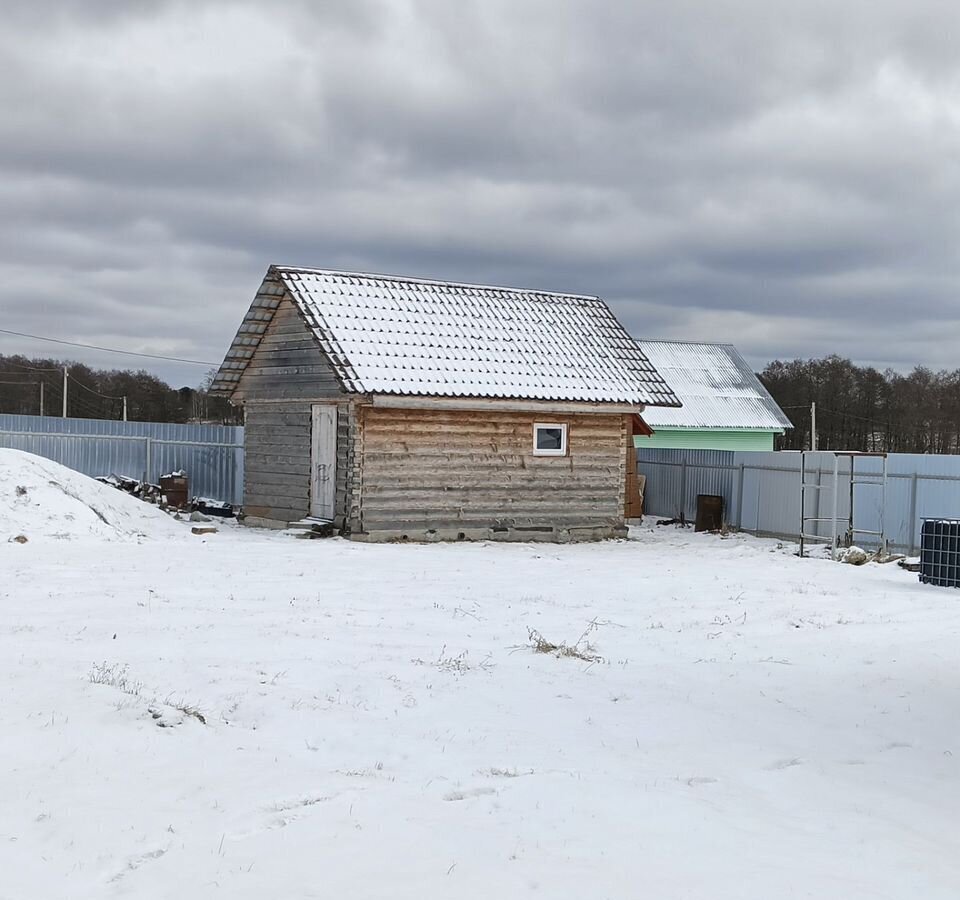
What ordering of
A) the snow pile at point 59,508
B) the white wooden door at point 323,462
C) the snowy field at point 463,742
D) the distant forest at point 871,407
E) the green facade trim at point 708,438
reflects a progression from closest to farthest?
the snowy field at point 463,742 < the snow pile at point 59,508 < the white wooden door at point 323,462 < the green facade trim at point 708,438 < the distant forest at point 871,407

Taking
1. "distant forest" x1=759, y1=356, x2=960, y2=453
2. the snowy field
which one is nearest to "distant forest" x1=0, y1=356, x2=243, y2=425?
"distant forest" x1=759, y1=356, x2=960, y2=453

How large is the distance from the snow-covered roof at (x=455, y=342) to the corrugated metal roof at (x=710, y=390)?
611 inches

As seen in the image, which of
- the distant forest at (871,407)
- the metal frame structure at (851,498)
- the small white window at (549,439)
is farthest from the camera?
the distant forest at (871,407)

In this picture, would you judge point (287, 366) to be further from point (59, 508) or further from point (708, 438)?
point (708, 438)

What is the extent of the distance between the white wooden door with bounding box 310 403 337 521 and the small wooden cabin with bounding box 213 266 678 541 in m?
0.04

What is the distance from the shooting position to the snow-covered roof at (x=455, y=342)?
71.1ft

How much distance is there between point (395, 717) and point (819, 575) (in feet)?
36.5

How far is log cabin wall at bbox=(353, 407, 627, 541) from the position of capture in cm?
2117

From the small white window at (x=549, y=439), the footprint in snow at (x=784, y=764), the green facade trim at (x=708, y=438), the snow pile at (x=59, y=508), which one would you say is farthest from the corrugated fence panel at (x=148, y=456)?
the footprint in snow at (x=784, y=764)

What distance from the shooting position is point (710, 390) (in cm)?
4319

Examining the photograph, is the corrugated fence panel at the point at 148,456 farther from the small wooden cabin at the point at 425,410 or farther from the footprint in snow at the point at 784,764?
the footprint in snow at the point at 784,764

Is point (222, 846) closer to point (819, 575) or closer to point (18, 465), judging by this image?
point (819, 575)

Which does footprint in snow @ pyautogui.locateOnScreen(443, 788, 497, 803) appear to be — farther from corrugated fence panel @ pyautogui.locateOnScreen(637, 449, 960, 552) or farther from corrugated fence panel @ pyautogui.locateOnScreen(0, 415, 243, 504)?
corrugated fence panel @ pyautogui.locateOnScreen(0, 415, 243, 504)

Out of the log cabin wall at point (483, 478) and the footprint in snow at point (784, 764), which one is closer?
the footprint in snow at point (784, 764)
